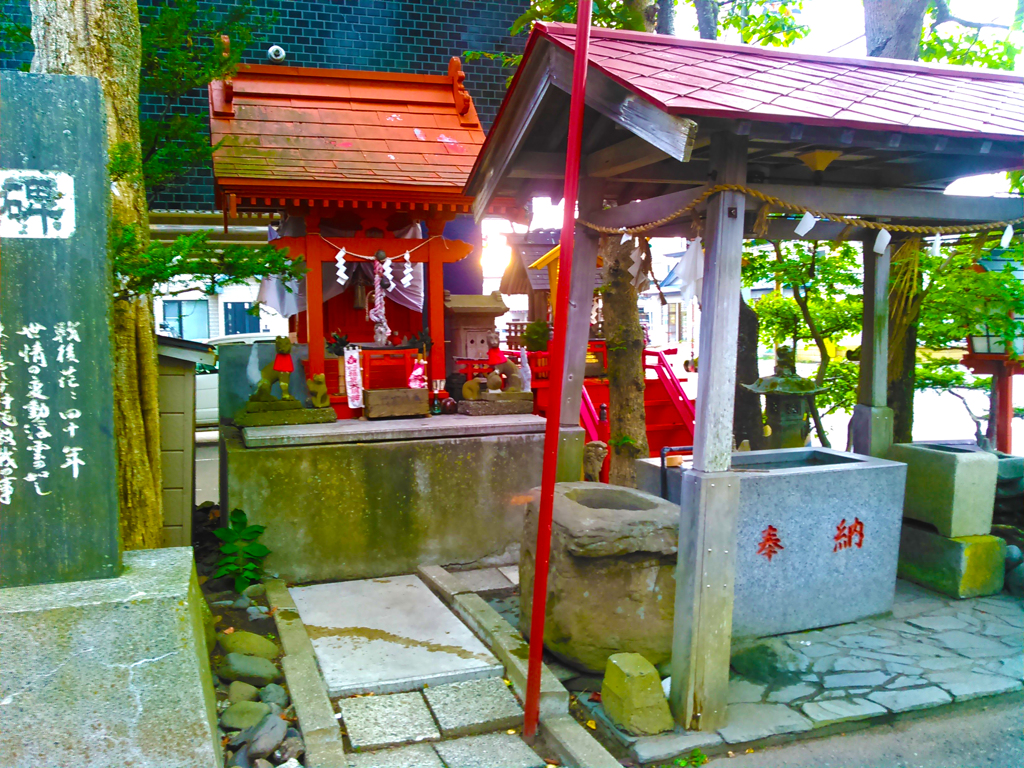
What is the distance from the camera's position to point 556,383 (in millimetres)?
3969

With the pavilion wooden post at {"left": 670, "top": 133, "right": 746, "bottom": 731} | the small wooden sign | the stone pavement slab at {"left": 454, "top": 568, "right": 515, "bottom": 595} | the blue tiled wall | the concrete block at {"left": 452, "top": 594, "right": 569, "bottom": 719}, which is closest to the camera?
the pavilion wooden post at {"left": 670, "top": 133, "right": 746, "bottom": 731}

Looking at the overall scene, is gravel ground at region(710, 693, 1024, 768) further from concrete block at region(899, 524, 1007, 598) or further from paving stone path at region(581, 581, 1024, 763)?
concrete block at region(899, 524, 1007, 598)

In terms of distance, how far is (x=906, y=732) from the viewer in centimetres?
443

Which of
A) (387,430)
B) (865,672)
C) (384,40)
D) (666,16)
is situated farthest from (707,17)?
(865,672)

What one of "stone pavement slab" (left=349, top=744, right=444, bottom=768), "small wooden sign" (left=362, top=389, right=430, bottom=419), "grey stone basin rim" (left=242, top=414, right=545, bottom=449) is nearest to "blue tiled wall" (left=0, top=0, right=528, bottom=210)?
"small wooden sign" (left=362, top=389, right=430, bottom=419)

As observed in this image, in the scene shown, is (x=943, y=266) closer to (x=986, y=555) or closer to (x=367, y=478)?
(x=986, y=555)

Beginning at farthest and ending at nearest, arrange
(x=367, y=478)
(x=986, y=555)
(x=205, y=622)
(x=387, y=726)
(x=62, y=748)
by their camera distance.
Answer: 1. (x=367, y=478)
2. (x=986, y=555)
3. (x=205, y=622)
4. (x=387, y=726)
5. (x=62, y=748)

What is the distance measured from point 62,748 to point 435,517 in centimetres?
426

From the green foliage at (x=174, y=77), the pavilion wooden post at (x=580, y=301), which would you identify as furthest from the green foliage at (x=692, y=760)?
the green foliage at (x=174, y=77)

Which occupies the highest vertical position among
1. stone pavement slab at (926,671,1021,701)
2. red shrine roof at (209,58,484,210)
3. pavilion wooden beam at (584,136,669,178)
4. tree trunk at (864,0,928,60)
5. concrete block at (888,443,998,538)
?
tree trunk at (864,0,928,60)

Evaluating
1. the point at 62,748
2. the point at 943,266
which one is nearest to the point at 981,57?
the point at 943,266

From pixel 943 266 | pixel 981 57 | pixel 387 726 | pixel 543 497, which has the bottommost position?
pixel 387 726

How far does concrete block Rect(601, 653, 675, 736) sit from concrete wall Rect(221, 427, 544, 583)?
3.21m

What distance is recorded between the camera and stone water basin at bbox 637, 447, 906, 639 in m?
5.39
